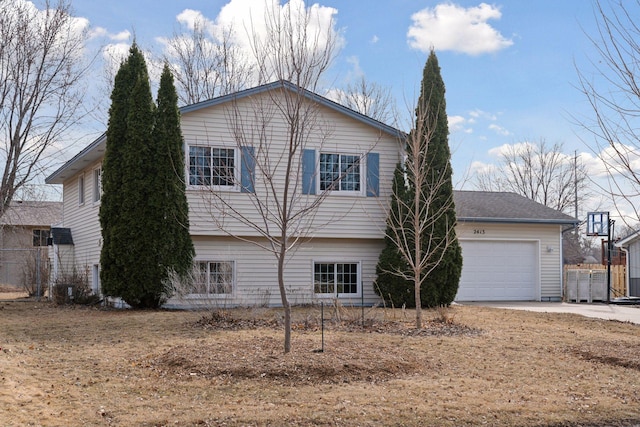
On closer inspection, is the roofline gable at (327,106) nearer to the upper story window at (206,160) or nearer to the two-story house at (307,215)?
the two-story house at (307,215)

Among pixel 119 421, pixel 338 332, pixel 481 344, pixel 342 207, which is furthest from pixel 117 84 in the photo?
pixel 119 421

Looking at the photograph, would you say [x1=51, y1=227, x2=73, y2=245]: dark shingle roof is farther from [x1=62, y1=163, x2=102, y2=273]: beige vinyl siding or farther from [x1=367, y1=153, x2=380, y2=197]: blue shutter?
[x1=367, y1=153, x2=380, y2=197]: blue shutter

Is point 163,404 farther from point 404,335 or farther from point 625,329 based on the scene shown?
point 625,329

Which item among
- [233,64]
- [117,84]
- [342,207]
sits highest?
[233,64]

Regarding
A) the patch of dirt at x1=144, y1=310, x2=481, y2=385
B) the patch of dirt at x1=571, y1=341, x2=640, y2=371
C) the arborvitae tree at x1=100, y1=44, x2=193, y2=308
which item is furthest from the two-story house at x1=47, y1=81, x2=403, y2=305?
the patch of dirt at x1=571, y1=341, x2=640, y2=371

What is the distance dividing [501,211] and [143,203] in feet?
39.7

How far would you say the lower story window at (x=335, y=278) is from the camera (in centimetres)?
1975

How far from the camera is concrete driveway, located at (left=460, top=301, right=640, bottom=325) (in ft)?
59.5

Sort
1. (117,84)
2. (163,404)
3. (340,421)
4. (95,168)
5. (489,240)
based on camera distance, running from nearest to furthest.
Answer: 1. (340,421)
2. (163,404)
3. (117,84)
4. (95,168)
5. (489,240)

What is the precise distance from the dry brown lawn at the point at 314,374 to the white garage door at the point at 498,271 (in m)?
8.37

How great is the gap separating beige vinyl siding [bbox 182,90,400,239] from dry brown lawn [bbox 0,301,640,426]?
4.75 meters

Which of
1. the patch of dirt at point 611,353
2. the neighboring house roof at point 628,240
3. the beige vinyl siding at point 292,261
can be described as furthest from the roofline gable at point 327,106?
the neighboring house roof at point 628,240

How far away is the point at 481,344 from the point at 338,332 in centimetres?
252

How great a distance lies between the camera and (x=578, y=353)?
36.8ft
